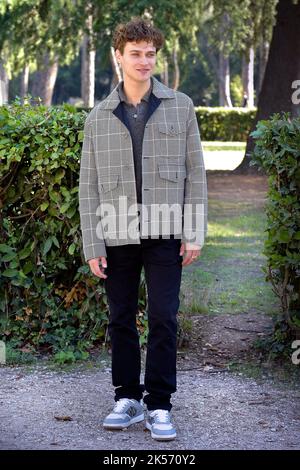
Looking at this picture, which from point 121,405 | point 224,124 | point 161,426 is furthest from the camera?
point 224,124

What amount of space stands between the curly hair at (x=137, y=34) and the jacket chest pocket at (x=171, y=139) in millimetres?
421

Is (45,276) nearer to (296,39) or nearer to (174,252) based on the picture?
(174,252)

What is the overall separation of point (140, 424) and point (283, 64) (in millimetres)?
13617

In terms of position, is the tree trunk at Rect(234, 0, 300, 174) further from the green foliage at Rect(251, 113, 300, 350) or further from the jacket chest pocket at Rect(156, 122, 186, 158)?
the jacket chest pocket at Rect(156, 122, 186, 158)

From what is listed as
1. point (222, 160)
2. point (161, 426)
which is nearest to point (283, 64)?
point (222, 160)

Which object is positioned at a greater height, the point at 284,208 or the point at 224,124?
the point at 224,124

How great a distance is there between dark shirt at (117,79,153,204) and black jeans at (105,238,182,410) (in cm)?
31

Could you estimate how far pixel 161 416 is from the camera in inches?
188

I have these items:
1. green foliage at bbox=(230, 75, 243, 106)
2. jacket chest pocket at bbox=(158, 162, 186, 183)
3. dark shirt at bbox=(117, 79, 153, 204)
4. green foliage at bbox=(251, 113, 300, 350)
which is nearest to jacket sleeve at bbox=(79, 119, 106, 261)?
dark shirt at bbox=(117, 79, 153, 204)

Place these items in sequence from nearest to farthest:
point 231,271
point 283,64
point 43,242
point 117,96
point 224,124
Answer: point 117,96, point 43,242, point 231,271, point 283,64, point 224,124

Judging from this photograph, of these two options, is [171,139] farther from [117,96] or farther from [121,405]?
[121,405]

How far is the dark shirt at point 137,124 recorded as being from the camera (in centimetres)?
477

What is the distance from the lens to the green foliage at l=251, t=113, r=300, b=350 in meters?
5.90
